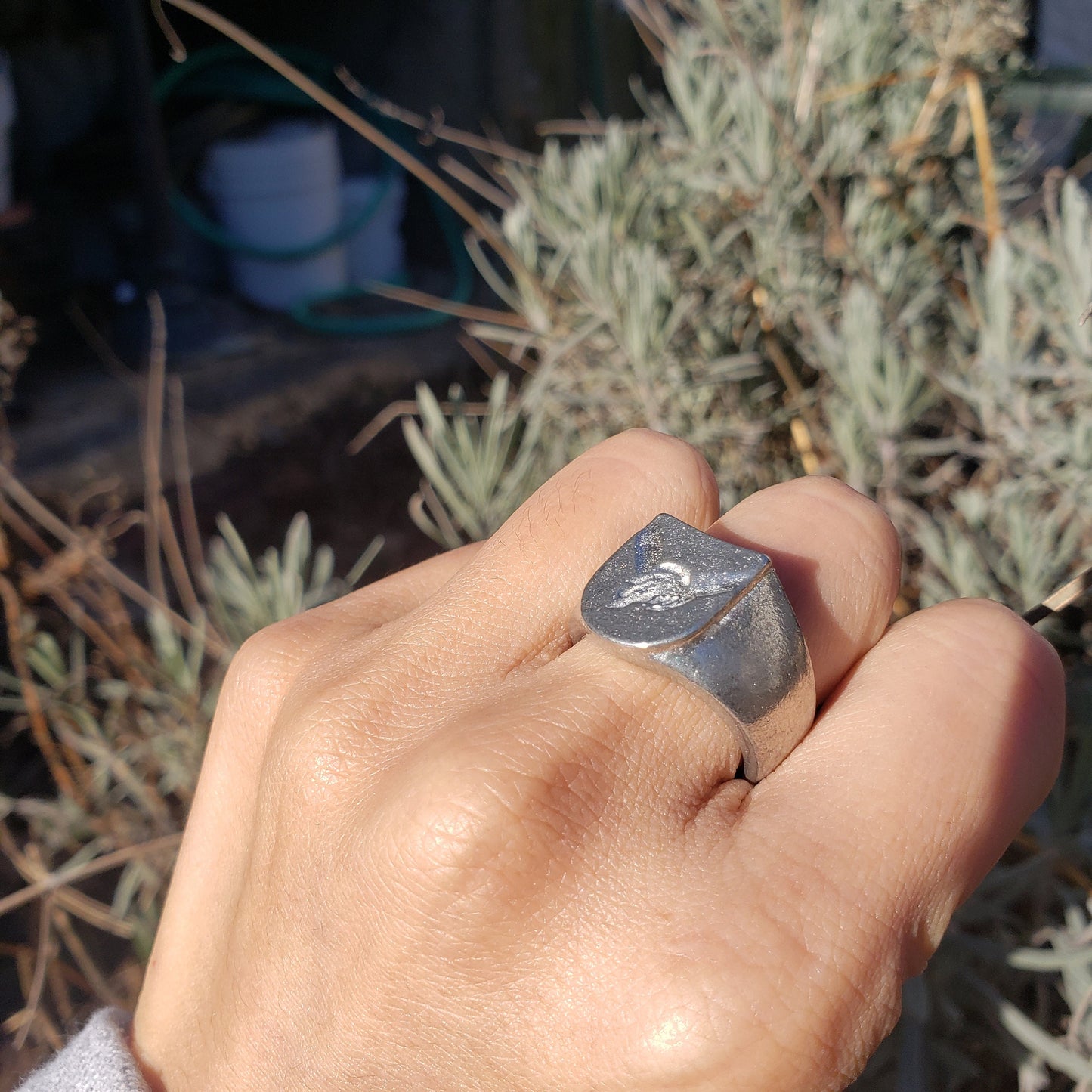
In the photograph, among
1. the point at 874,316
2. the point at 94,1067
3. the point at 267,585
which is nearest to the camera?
the point at 94,1067

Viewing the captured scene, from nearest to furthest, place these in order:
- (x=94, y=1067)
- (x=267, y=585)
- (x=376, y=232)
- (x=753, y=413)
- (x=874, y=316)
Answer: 1. (x=94, y=1067)
2. (x=874, y=316)
3. (x=267, y=585)
4. (x=753, y=413)
5. (x=376, y=232)

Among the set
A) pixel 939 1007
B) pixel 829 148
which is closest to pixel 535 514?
pixel 939 1007

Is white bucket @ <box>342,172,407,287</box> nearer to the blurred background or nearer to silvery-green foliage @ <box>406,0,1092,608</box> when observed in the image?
the blurred background

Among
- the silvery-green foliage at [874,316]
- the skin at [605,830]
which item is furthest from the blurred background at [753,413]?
the skin at [605,830]

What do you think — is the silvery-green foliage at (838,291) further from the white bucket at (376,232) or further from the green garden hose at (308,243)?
the white bucket at (376,232)

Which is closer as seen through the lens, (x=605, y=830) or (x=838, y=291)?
(x=605, y=830)

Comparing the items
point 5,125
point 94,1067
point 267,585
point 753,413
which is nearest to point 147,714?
→ point 267,585

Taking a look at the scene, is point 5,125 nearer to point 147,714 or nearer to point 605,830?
point 147,714

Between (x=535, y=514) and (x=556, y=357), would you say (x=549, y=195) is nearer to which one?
(x=556, y=357)
